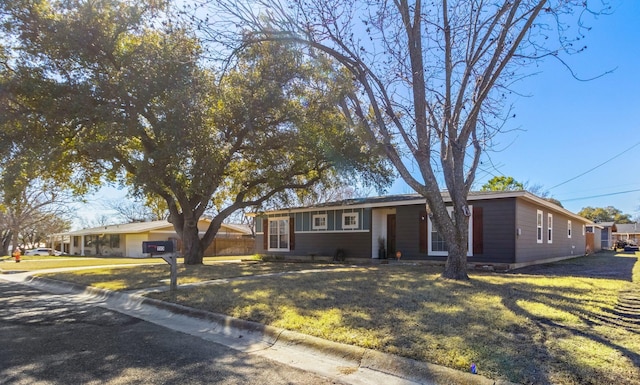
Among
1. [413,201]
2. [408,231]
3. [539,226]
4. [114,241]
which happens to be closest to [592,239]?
[539,226]

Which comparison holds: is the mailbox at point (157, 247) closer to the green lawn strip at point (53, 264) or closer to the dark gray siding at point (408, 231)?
the dark gray siding at point (408, 231)

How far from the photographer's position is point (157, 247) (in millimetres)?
8977

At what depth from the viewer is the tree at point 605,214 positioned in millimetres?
62812

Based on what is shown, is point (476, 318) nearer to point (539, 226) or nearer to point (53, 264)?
point (539, 226)

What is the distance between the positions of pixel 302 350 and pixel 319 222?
15.7 meters

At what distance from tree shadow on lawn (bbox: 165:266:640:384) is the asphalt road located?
107 centimetres

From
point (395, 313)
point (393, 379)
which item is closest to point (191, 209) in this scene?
point (395, 313)

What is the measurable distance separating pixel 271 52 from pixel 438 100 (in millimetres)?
5396

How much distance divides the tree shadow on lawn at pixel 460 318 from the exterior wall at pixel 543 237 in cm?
518

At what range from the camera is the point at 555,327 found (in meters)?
5.58

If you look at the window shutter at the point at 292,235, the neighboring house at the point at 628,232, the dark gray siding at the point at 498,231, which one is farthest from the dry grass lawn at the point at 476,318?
the neighboring house at the point at 628,232

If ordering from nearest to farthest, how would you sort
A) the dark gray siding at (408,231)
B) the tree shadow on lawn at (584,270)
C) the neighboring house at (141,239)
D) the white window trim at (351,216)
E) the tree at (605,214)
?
1. the tree shadow on lawn at (584,270)
2. the dark gray siding at (408,231)
3. the white window trim at (351,216)
4. the neighboring house at (141,239)
5. the tree at (605,214)

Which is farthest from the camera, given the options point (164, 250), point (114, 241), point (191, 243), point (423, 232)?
point (114, 241)

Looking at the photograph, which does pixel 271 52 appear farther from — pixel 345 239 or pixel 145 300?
pixel 345 239
